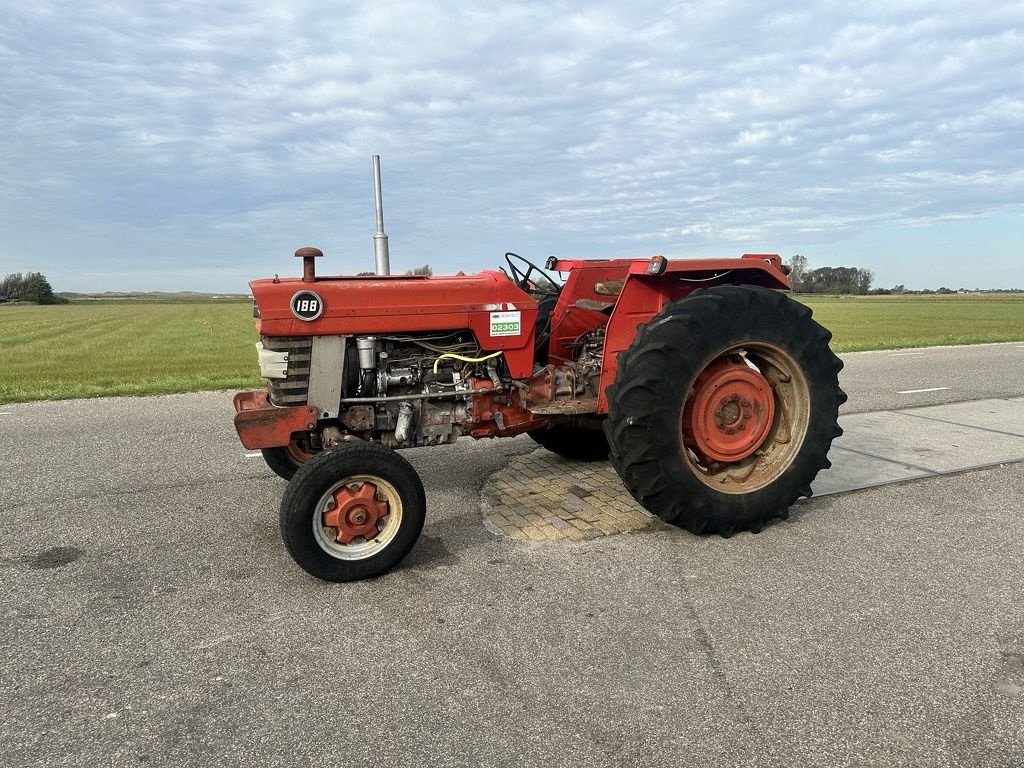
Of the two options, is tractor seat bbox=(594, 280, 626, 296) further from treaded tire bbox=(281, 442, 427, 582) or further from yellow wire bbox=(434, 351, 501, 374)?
treaded tire bbox=(281, 442, 427, 582)

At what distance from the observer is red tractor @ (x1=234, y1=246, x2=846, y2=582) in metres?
3.22

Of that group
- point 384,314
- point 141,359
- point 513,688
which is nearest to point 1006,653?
point 513,688

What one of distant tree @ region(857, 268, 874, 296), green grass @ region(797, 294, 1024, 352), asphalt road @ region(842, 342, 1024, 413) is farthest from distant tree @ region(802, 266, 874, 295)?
asphalt road @ region(842, 342, 1024, 413)

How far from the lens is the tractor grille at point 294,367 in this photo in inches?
135

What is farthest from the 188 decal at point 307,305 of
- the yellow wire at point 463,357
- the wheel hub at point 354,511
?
the wheel hub at point 354,511

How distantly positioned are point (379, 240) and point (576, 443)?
204 cm

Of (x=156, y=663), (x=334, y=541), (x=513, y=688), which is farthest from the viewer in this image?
(x=334, y=541)

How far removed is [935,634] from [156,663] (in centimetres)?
302

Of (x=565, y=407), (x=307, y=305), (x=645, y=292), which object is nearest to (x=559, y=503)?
(x=565, y=407)

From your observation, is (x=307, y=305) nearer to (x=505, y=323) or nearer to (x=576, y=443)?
(x=505, y=323)

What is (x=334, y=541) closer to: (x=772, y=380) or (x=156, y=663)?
(x=156, y=663)

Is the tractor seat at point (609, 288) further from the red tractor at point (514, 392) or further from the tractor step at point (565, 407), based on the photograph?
the tractor step at point (565, 407)

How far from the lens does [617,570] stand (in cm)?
331

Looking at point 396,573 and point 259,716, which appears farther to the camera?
point 396,573
